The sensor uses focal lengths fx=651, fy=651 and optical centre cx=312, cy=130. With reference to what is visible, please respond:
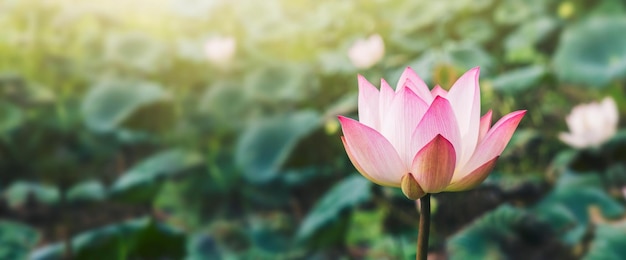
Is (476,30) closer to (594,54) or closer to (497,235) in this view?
(594,54)

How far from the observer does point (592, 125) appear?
42.9 inches

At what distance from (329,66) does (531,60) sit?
0.56m

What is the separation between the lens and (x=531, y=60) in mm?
1779

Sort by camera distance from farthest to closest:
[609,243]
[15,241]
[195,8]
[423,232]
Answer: [195,8] → [15,241] → [609,243] → [423,232]

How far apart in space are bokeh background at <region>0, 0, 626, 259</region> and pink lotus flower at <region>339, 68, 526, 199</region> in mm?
460

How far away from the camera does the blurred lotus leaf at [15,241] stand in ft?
3.90

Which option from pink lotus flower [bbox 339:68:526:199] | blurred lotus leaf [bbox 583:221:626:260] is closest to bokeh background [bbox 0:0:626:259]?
blurred lotus leaf [bbox 583:221:626:260]

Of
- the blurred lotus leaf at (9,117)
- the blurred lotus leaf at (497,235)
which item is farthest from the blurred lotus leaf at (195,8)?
the blurred lotus leaf at (497,235)

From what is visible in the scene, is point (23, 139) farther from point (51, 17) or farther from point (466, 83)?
point (466, 83)

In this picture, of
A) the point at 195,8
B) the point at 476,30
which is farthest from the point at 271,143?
the point at 195,8

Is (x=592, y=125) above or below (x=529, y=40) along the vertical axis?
below

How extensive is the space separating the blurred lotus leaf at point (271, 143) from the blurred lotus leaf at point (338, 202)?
0.35 metres

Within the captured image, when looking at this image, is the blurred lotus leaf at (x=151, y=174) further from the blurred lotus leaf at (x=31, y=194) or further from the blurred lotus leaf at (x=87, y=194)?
the blurred lotus leaf at (x=31, y=194)

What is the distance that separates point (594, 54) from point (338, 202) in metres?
0.83
